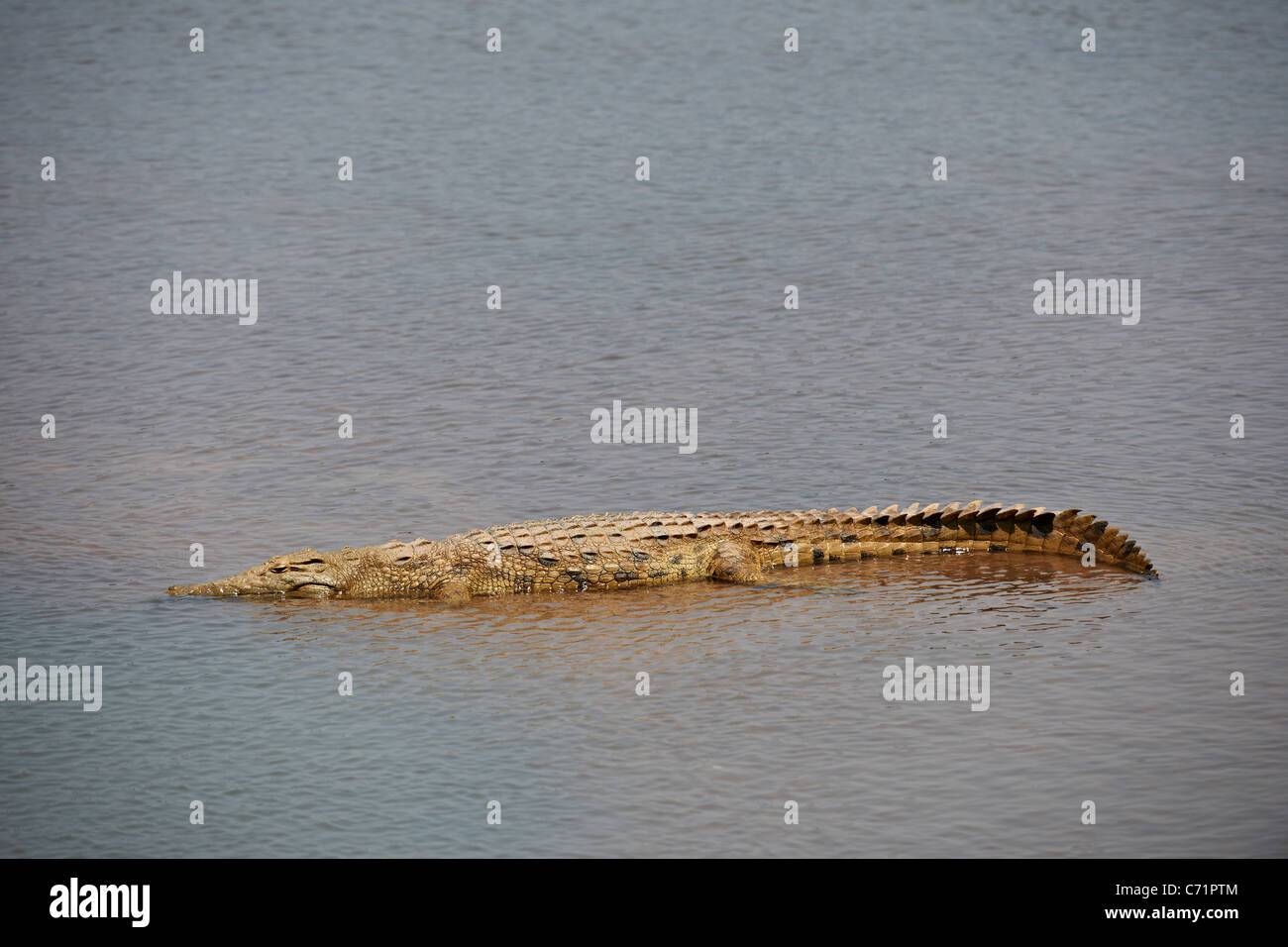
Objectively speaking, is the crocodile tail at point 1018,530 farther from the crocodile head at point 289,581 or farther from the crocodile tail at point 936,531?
the crocodile head at point 289,581

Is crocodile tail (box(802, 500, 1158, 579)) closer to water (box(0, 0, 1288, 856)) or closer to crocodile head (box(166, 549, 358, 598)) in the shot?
water (box(0, 0, 1288, 856))

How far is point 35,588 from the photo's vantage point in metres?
14.7

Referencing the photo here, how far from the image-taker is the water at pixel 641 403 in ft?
35.1

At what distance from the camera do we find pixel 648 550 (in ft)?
47.5

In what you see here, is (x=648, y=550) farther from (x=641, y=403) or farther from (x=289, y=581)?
(x=641, y=403)

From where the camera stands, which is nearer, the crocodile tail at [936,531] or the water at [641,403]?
the water at [641,403]

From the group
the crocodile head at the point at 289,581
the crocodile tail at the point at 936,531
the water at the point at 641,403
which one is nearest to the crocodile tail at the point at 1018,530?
the crocodile tail at the point at 936,531

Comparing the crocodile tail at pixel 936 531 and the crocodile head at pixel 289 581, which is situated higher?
the crocodile tail at pixel 936 531

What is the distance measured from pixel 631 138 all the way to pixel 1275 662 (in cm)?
1669

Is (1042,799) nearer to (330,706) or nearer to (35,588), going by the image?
(330,706)

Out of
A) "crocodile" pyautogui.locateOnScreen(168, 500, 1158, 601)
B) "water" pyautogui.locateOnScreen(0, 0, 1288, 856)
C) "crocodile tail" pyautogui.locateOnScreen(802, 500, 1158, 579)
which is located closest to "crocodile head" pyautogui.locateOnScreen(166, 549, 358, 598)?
"crocodile" pyautogui.locateOnScreen(168, 500, 1158, 601)

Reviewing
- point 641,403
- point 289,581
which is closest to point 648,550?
point 289,581

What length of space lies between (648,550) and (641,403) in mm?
5022

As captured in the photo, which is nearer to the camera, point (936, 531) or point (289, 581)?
point (289, 581)
